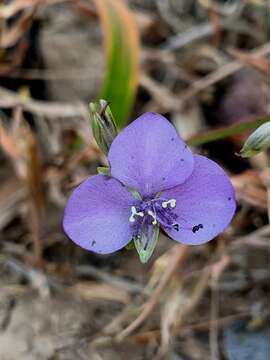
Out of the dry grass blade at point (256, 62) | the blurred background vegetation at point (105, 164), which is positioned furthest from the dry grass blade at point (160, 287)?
the dry grass blade at point (256, 62)

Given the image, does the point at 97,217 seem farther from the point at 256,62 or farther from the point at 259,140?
the point at 256,62

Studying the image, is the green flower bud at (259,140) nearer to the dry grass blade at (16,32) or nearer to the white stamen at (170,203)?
the white stamen at (170,203)

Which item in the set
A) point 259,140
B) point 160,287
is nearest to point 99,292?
point 160,287

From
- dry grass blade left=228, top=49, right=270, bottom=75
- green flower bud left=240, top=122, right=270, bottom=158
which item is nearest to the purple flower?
green flower bud left=240, top=122, right=270, bottom=158

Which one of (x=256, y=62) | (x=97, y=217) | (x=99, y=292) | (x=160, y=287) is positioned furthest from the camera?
(x=256, y=62)

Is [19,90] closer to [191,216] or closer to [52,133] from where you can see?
[52,133]

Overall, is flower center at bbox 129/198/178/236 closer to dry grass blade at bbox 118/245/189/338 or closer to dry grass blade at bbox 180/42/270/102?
dry grass blade at bbox 118/245/189/338

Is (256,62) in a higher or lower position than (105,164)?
higher
